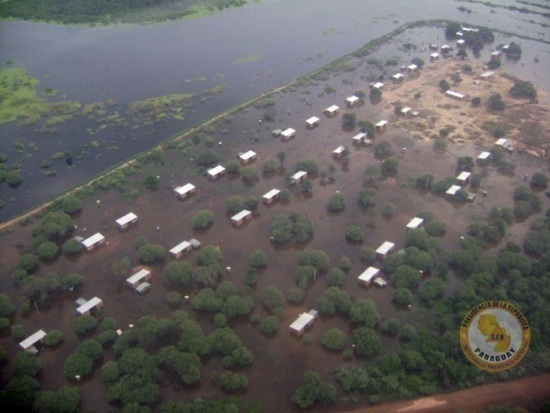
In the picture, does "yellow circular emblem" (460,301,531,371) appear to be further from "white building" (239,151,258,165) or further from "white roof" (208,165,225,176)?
"white building" (239,151,258,165)

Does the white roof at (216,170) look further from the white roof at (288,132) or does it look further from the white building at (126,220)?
the white roof at (288,132)

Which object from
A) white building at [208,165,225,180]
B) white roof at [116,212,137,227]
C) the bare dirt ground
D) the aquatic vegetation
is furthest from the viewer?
the aquatic vegetation

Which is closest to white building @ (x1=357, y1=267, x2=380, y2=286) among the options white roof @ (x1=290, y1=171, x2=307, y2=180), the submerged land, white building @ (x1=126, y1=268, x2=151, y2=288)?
the submerged land

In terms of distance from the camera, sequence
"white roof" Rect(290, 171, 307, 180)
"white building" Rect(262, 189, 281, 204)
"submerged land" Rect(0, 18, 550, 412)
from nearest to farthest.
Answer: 1. "submerged land" Rect(0, 18, 550, 412)
2. "white building" Rect(262, 189, 281, 204)
3. "white roof" Rect(290, 171, 307, 180)

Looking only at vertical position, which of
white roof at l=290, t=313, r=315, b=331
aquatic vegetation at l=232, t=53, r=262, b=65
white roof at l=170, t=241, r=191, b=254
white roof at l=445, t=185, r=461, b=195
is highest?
aquatic vegetation at l=232, t=53, r=262, b=65

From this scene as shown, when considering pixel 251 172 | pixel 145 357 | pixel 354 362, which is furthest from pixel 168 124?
pixel 354 362

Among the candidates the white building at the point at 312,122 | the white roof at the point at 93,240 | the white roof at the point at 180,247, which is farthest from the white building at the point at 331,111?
the white roof at the point at 93,240
